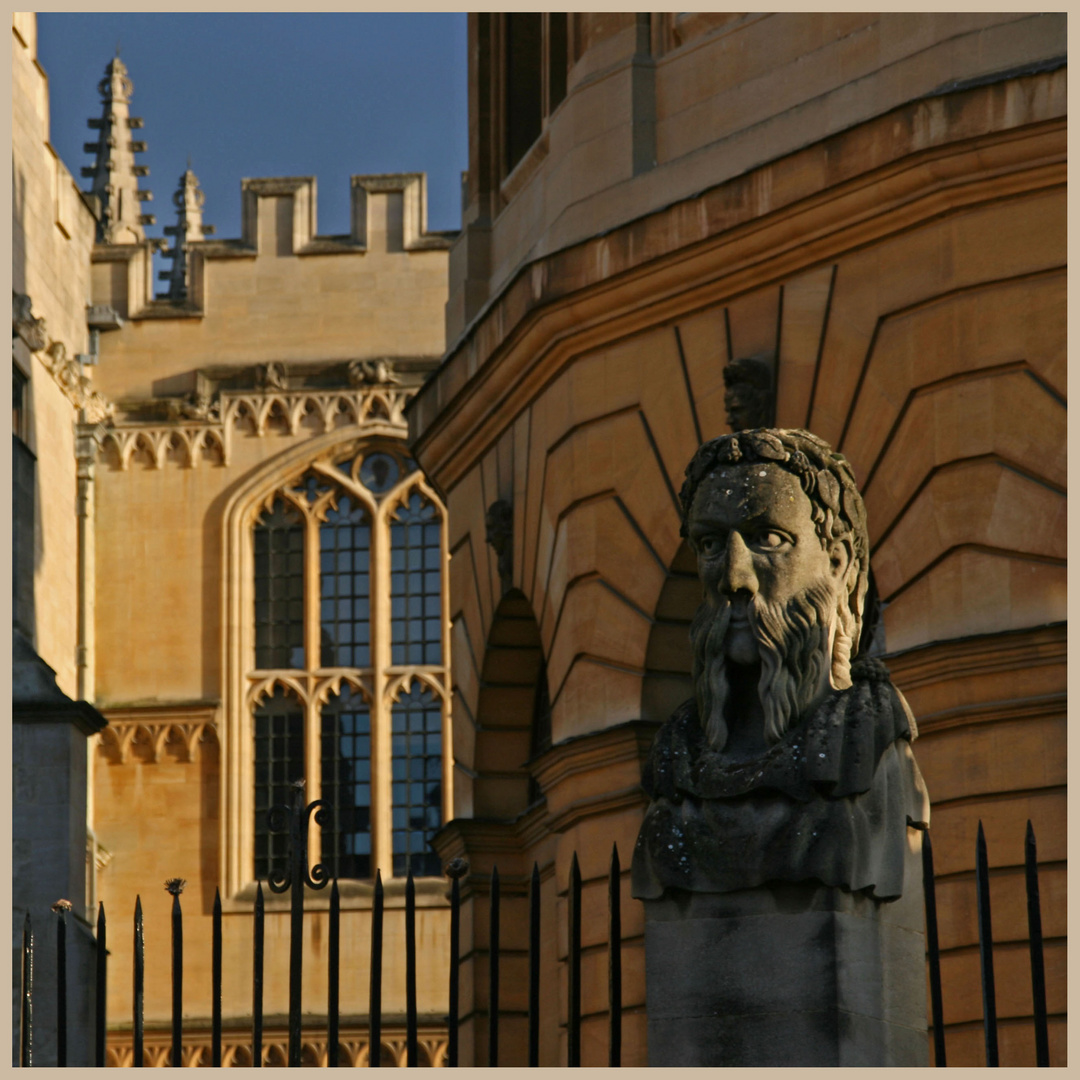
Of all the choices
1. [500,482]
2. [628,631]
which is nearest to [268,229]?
[500,482]

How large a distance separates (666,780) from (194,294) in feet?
95.7

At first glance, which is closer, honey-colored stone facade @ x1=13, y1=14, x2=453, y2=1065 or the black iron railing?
the black iron railing

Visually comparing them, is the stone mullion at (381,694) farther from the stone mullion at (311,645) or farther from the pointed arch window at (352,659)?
the stone mullion at (311,645)

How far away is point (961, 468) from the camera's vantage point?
1252 centimetres

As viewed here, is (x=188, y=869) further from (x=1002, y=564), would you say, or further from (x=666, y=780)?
(x=666, y=780)

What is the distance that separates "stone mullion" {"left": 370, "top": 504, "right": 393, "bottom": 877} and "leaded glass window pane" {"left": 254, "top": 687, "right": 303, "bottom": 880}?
1064 mm

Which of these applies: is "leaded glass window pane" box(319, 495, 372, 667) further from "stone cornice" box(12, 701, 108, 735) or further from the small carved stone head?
the small carved stone head

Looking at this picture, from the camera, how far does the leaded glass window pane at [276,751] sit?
107 ft

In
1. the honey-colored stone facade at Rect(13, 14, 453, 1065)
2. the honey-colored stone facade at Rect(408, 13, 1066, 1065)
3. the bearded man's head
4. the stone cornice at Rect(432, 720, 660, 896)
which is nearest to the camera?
the bearded man's head

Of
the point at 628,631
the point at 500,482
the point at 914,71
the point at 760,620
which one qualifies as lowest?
the point at 760,620

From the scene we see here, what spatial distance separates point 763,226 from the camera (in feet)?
44.4

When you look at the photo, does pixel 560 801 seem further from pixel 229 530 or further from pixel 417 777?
pixel 229 530

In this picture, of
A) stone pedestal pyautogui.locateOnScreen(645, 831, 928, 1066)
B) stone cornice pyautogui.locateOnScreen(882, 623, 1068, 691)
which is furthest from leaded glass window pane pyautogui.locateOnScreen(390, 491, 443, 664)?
stone pedestal pyautogui.locateOnScreen(645, 831, 928, 1066)

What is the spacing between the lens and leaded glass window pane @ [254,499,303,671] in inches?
1304
